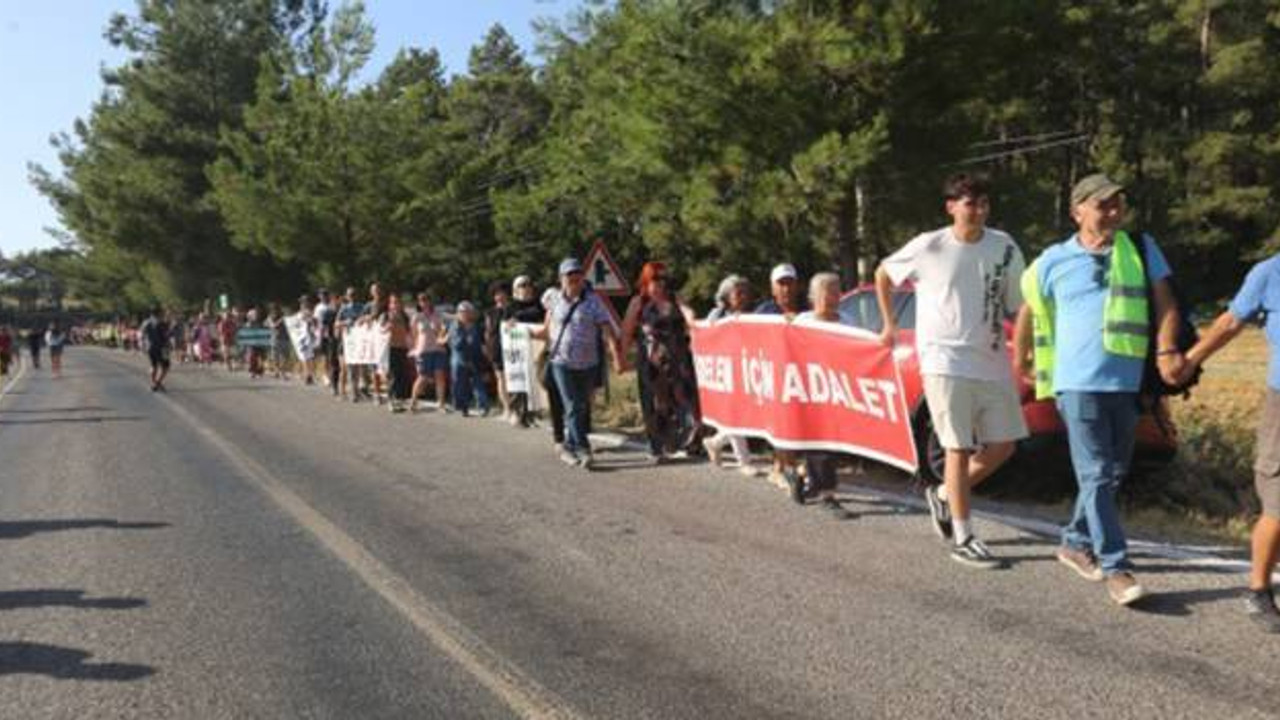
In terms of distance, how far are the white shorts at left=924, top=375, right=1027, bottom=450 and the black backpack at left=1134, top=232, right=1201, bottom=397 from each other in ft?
2.58

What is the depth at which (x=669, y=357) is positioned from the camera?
10.6 m

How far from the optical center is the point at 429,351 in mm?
16578

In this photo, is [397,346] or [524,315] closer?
[524,315]

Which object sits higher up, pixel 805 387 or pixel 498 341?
pixel 498 341

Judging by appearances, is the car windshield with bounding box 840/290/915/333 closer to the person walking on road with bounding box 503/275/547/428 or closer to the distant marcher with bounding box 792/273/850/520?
the distant marcher with bounding box 792/273/850/520

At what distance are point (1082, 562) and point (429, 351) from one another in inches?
471

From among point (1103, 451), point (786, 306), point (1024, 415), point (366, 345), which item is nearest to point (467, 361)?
point (366, 345)

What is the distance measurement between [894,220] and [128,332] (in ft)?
237

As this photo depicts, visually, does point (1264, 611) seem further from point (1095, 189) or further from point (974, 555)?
point (1095, 189)

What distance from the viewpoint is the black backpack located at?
539cm

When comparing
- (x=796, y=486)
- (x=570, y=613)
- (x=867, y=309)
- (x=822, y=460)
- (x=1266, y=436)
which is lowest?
(x=570, y=613)

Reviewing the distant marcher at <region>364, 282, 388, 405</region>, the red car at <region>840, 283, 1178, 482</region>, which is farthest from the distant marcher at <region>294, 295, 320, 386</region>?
the red car at <region>840, 283, 1178, 482</region>

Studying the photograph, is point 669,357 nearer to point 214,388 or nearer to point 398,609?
point 398,609

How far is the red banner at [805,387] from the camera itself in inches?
295
